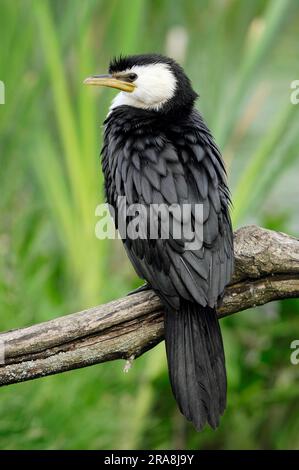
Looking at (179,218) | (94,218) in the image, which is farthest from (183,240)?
(94,218)

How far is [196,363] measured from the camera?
3.46 meters

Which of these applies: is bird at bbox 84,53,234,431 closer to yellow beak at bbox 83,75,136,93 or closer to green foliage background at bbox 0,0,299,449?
yellow beak at bbox 83,75,136,93

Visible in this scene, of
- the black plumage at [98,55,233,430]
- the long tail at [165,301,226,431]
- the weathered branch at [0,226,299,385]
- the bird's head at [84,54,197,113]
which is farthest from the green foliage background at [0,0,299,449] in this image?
the long tail at [165,301,226,431]

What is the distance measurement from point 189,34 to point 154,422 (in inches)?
93.0

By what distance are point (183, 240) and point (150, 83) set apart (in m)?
0.91

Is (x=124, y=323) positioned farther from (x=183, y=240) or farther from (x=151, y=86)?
(x=151, y=86)

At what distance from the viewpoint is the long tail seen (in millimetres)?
3404

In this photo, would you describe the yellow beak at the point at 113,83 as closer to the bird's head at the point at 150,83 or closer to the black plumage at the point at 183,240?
the bird's head at the point at 150,83

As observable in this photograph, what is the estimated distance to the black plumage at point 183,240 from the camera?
342 centimetres

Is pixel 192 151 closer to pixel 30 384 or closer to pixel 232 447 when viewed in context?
pixel 30 384

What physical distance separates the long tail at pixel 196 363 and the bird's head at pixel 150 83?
98 centimetres

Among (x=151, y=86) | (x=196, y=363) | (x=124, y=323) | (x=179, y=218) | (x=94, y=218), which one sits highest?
(x=151, y=86)

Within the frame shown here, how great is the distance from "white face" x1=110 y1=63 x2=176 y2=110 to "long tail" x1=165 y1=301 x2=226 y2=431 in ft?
3.29

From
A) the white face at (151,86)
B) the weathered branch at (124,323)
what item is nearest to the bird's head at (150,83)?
the white face at (151,86)
